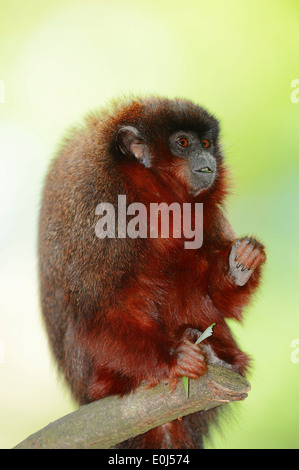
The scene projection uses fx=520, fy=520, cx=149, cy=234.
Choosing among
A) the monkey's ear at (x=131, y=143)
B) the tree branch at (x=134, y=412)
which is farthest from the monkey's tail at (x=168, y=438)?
the monkey's ear at (x=131, y=143)

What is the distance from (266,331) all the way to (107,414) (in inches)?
52.6

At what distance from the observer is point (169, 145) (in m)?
2.19

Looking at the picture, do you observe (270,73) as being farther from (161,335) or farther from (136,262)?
(161,335)

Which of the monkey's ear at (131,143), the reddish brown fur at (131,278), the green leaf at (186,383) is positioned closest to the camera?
the green leaf at (186,383)

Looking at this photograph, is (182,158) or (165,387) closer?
(165,387)

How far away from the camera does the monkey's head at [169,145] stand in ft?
7.07

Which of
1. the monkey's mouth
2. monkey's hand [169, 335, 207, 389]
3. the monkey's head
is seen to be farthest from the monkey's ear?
monkey's hand [169, 335, 207, 389]

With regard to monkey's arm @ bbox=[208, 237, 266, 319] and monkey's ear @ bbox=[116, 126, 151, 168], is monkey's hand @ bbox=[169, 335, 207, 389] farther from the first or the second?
monkey's ear @ bbox=[116, 126, 151, 168]

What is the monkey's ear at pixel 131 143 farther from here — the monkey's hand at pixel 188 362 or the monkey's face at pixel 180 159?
the monkey's hand at pixel 188 362

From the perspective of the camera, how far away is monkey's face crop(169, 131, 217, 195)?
2.18 m

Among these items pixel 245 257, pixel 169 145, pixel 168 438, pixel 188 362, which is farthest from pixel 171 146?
pixel 168 438

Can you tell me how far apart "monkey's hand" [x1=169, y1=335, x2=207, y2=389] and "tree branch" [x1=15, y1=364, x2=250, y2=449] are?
0.08 feet
